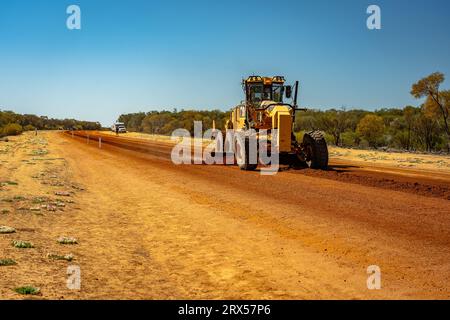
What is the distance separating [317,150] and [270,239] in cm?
1058

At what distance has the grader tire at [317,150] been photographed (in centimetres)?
1773

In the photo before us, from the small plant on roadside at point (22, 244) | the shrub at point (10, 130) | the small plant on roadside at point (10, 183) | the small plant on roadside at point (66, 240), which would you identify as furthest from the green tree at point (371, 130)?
the small plant on roadside at point (22, 244)

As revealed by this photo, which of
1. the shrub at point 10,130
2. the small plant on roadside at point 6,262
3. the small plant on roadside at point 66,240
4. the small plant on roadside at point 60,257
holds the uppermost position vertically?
the shrub at point 10,130

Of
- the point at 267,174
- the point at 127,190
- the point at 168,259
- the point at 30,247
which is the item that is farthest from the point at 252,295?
the point at 267,174

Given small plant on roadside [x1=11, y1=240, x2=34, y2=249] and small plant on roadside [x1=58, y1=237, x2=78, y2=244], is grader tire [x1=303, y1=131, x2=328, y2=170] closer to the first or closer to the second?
small plant on roadside [x1=58, y1=237, x2=78, y2=244]

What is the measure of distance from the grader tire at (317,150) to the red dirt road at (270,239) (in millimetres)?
3221

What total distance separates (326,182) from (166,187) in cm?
537

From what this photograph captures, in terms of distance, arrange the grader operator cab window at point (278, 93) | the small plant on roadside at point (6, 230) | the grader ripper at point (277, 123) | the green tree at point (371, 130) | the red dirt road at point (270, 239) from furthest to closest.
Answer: the green tree at point (371, 130) → the grader operator cab window at point (278, 93) → the grader ripper at point (277, 123) → the small plant on roadside at point (6, 230) → the red dirt road at point (270, 239)

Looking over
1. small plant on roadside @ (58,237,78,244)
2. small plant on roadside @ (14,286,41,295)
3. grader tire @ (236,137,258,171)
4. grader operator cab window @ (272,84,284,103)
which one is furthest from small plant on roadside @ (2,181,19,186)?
grader operator cab window @ (272,84,284,103)

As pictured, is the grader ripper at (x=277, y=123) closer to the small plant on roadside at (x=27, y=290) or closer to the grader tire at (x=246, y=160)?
the grader tire at (x=246, y=160)

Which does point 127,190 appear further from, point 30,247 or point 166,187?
point 30,247

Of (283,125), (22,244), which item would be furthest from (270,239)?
(283,125)

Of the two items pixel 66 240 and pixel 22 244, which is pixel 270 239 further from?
pixel 22 244

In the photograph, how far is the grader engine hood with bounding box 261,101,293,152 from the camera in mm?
16906
